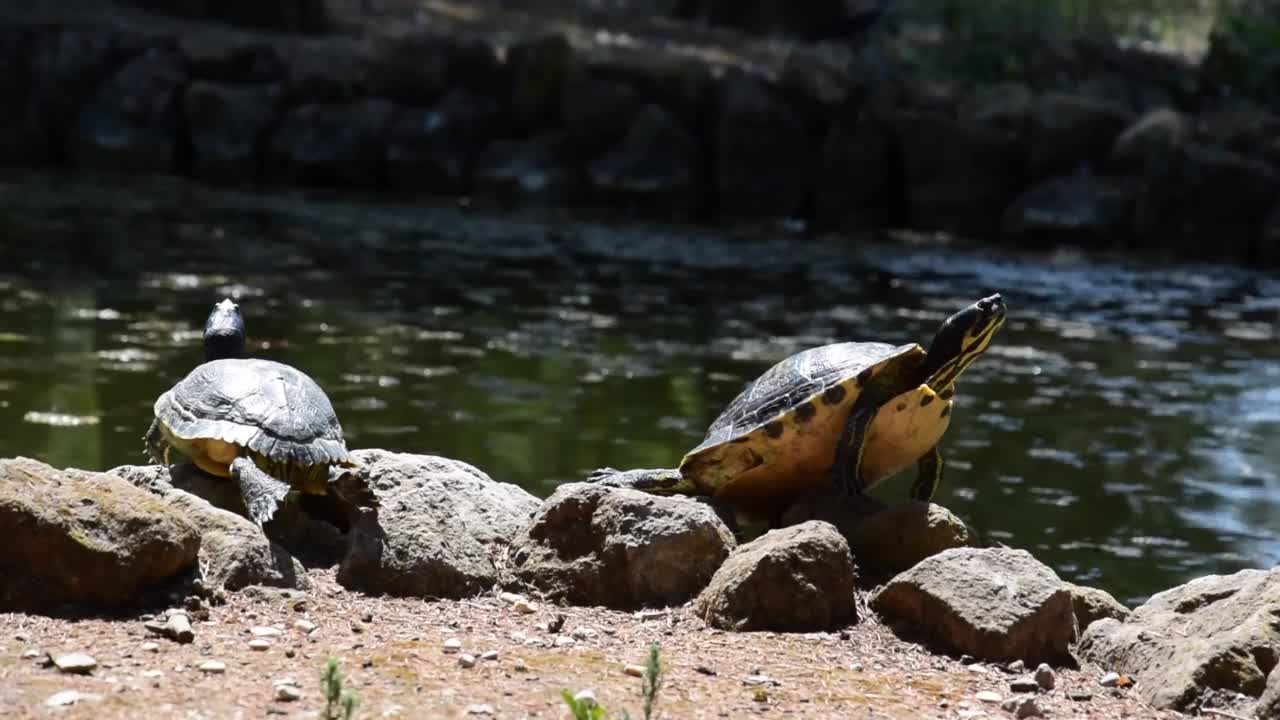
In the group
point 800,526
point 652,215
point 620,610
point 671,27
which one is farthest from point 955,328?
point 671,27

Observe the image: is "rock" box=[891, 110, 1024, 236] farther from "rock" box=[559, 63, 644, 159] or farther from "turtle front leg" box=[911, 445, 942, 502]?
"turtle front leg" box=[911, 445, 942, 502]

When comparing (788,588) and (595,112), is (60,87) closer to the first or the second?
(595,112)

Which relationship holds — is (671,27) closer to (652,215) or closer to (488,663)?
(652,215)

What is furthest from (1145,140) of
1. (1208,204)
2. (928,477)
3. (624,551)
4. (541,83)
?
A: (624,551)

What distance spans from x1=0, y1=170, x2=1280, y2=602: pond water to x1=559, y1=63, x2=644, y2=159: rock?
2.31 metres

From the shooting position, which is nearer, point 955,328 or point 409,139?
point 955,328

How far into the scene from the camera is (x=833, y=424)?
5824mm

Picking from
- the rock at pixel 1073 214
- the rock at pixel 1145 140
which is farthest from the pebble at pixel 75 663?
the rock at pixel 1145 140

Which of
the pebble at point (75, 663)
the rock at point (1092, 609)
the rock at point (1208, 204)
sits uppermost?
the pebble at point (75, 663)

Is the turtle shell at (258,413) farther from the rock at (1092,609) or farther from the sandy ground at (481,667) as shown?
the rock at (1092,609)

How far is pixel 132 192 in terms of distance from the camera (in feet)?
67.4

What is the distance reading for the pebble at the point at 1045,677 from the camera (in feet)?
15.4

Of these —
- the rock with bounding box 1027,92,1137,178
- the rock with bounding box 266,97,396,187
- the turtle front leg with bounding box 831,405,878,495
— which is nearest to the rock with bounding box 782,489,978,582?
the turtle front leg with bounding box 831,405,878,495

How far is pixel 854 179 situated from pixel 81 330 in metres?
11.4
